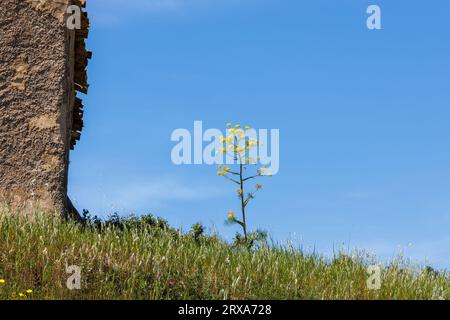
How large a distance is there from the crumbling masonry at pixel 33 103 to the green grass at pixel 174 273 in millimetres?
1417

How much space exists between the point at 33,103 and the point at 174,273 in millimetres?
4549

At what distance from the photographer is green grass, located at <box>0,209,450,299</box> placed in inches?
308

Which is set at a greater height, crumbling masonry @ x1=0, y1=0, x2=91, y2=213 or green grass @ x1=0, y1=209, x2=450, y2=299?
crumbling masonry @ x1=0, y1=0, x2=91, y2=213

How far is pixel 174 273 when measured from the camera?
8.31m

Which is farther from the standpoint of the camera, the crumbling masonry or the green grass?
the crumbling masonry

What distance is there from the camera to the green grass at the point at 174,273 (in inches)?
308

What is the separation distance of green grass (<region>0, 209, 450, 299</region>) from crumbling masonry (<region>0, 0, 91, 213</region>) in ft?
4.65

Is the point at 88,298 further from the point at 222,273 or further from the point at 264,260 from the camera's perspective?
the point at 264,260

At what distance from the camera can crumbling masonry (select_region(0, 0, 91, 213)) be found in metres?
11.2
